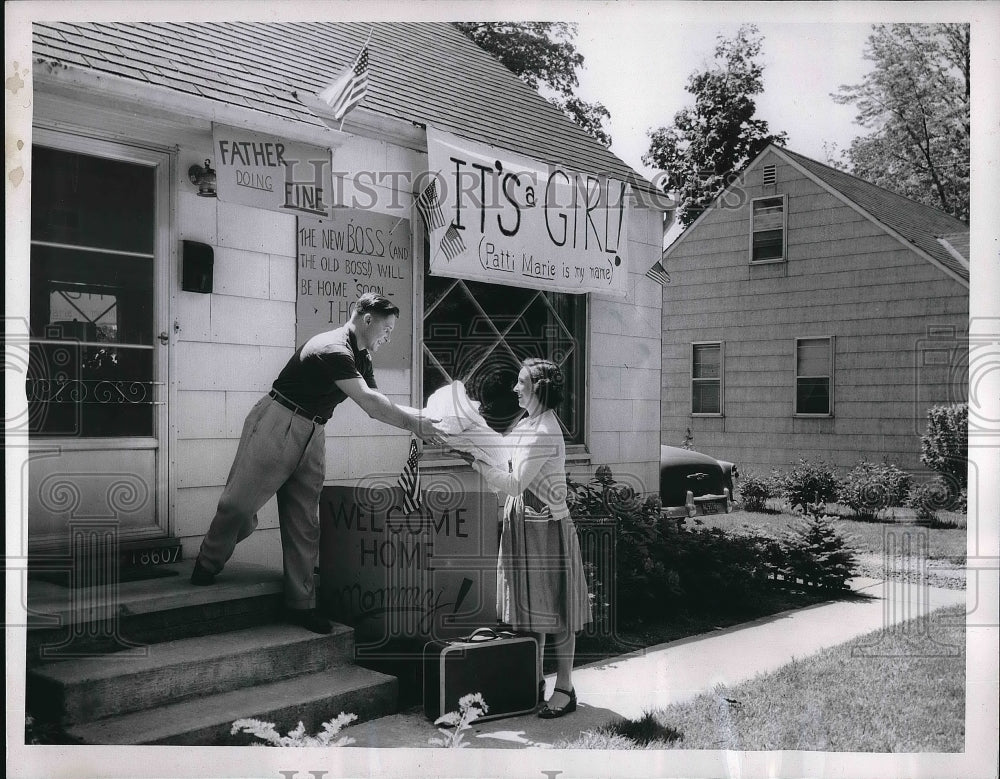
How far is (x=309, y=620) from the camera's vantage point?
13.8 ft

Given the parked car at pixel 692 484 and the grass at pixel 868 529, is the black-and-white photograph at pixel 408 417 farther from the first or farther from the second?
the parked car at pixel 692 484

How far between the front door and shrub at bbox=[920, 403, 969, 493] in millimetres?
4197

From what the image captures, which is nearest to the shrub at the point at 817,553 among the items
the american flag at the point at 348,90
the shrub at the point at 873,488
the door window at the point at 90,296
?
the shrub at the point at 873,488

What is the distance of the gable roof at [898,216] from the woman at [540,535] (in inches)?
92.6

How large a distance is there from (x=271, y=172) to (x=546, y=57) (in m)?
2.17

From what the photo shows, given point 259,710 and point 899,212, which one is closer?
point 259,710

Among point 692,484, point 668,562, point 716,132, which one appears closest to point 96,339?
point 716,132

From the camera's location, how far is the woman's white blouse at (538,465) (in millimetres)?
4043

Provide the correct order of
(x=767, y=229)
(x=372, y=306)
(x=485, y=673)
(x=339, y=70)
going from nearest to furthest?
(x=485, y=673) < (x=372, y=306) < (x=339, y=70) < (x=767, y=229)

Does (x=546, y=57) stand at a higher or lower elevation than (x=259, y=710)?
higher

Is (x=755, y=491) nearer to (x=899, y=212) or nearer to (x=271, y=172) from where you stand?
(x=899, y=212)

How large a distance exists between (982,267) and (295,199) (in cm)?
369

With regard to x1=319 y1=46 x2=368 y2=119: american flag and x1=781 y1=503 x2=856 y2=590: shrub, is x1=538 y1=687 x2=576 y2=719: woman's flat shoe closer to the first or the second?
x1=781 y1=503 x2=856 y2=590: shrub

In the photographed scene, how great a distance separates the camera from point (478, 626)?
4383 mm
